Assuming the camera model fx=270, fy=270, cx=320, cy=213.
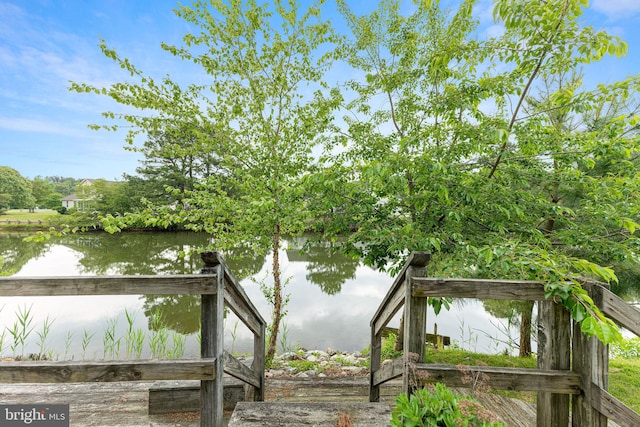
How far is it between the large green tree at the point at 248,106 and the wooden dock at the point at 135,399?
5.75 feet

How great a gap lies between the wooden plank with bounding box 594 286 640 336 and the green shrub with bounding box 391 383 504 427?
0.95m

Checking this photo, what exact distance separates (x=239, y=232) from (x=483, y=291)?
3220mm

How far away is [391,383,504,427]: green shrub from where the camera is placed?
1047 mm

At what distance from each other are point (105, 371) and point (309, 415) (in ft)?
3.73

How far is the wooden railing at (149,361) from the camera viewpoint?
1.40m

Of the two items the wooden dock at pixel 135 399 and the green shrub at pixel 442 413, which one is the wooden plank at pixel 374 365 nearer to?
the wooden dock at pixel 135 399

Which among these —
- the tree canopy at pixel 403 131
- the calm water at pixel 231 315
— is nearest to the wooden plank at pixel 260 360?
the tree canopy at pixel 403 131

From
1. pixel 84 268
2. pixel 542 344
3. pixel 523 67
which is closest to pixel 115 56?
pixel 523 67

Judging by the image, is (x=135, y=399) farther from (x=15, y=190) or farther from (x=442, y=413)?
(x=15, y=190)

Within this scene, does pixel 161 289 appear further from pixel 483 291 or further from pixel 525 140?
pixel 525 140

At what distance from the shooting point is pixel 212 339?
1517 mm

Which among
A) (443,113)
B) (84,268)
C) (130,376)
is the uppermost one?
(443,113)

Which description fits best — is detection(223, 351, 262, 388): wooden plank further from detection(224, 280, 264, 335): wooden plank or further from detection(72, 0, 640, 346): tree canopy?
detection(72, 0, 640, 346): tree canopy

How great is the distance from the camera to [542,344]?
171 centimetres
